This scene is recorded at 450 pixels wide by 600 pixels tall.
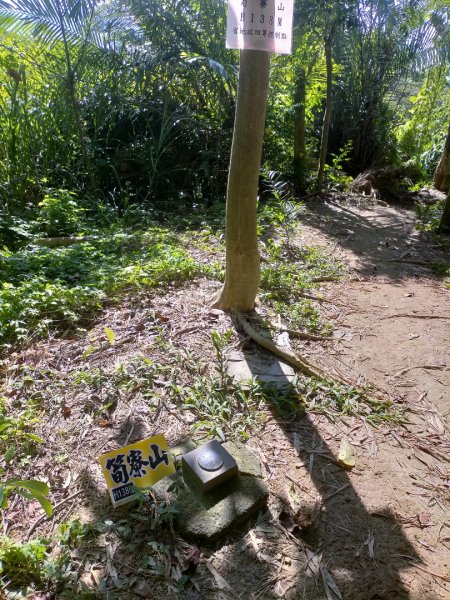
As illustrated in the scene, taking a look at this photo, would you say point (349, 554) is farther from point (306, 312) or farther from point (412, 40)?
point (412, 40)

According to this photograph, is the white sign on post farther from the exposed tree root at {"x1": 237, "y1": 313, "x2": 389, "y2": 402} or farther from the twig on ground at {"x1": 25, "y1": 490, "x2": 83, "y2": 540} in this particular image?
the twig on ground at {"x1": 25, "y1": 490, "x2": 83, "y2": 540}

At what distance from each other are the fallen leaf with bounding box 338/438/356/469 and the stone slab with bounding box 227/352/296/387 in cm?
46

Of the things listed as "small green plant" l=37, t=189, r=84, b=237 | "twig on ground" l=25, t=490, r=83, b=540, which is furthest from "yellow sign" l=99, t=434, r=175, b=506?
"small green plant" l=37, t=189, r=84, b=237

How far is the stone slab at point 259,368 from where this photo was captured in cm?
226

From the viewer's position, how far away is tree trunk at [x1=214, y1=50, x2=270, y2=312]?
212 centimetres

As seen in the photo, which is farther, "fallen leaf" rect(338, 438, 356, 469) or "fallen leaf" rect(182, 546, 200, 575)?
"fallen leaf" rect(338, 438, 356, 469)

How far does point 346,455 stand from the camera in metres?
1.80

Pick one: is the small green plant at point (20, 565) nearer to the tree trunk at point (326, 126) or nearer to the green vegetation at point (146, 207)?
the green vegetation at point (146, 207)

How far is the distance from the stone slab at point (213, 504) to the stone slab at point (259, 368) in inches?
27.9

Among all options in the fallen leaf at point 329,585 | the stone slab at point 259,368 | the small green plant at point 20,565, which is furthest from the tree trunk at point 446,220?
the small green plant at point 20,565

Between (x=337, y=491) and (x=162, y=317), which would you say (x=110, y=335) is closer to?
(x=162, y=317)

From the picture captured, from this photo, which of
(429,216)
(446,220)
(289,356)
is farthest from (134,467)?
(429,216)

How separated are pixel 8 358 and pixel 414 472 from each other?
2.19 metres

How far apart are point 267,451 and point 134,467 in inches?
23.3
